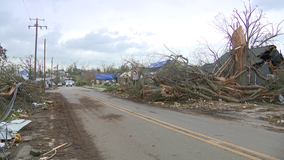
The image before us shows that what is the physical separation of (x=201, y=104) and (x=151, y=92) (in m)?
4.18

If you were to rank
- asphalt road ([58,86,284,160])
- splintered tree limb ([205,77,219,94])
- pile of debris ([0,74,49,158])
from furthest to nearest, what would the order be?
splintered tree limb ([205,77,219,94])
pile of debris ([0,74,49,158])
asphalt road ([58,86,284,160])

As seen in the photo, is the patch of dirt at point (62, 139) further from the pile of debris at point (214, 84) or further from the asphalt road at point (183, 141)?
the pile of debris at point (214, 84)

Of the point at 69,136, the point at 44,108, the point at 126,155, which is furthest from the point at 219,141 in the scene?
the point at 44,108

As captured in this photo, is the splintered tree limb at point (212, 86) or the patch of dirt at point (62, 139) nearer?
the patch of dirt at point (62, 139)

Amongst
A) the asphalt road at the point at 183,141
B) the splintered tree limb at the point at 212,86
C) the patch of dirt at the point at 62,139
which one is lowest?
the patch of dirt at the point at 62,139

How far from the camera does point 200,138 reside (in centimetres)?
537

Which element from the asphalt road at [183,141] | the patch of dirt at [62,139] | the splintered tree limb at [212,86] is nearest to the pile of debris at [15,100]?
the patch of dirt at [62,139]

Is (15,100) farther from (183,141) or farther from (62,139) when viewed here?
(183,141)

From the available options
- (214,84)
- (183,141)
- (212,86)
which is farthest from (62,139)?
(214,84)

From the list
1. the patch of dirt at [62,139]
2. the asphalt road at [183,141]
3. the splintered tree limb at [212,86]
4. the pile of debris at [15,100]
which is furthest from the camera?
the splintered tree limb at [212,86]

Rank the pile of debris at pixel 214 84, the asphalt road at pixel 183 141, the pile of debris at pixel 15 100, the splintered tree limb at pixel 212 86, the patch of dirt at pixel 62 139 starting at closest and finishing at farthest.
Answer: the asphalt road at pixel 183 141 → the patch of dirt at pixel 62 139 → the pile of debris at pixel 15 100 → the pile of debris at pixel 214 84 → the splintered tree limb at pixel 212 86

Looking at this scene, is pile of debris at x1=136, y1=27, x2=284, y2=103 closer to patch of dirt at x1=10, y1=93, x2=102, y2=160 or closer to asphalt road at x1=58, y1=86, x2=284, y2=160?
asphalt road at x1=58, y1=86, x2=284, y2=160

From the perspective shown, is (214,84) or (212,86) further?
(214,84)

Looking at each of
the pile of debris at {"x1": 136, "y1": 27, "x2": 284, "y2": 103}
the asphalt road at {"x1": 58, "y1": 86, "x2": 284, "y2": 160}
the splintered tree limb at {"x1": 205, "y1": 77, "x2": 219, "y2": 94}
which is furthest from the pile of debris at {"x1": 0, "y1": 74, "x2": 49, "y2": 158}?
the splintered tree limb at {"x1": 205, "y1": 77, "x2": 219, "y2": 94}
